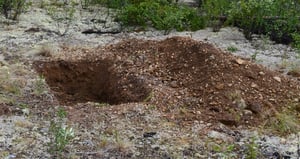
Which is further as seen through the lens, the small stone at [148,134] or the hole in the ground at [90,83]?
the hole in the ground at [90,83]

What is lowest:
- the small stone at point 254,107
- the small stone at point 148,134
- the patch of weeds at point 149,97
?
the small stone at point 148,134

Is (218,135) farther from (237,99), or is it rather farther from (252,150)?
(237,99)

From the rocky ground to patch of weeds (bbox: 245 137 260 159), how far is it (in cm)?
1

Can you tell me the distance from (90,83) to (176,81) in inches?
37.0

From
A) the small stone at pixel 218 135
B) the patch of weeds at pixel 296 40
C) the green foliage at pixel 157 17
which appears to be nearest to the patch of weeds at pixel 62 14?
the green foliage at pixel 157 17

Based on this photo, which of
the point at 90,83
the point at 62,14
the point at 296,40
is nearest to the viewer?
the point at 90,83

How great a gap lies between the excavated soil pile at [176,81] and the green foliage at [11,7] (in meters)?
1.65

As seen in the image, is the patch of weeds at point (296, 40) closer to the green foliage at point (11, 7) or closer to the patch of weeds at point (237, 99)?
the patch of weeds at point (237, 99)

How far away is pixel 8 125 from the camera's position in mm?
4582

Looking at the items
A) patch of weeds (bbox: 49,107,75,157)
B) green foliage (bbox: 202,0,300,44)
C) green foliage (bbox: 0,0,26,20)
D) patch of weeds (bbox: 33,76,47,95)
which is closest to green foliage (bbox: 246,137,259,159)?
patch of weeds (bbox: 49,107,75,157)

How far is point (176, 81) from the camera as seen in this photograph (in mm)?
5391

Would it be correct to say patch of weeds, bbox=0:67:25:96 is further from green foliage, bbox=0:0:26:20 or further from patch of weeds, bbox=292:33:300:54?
patch of weeds, bbox=292:33:300:54

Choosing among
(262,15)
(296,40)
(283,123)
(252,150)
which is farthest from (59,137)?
(262,15)

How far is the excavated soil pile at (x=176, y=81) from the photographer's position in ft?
16.1
